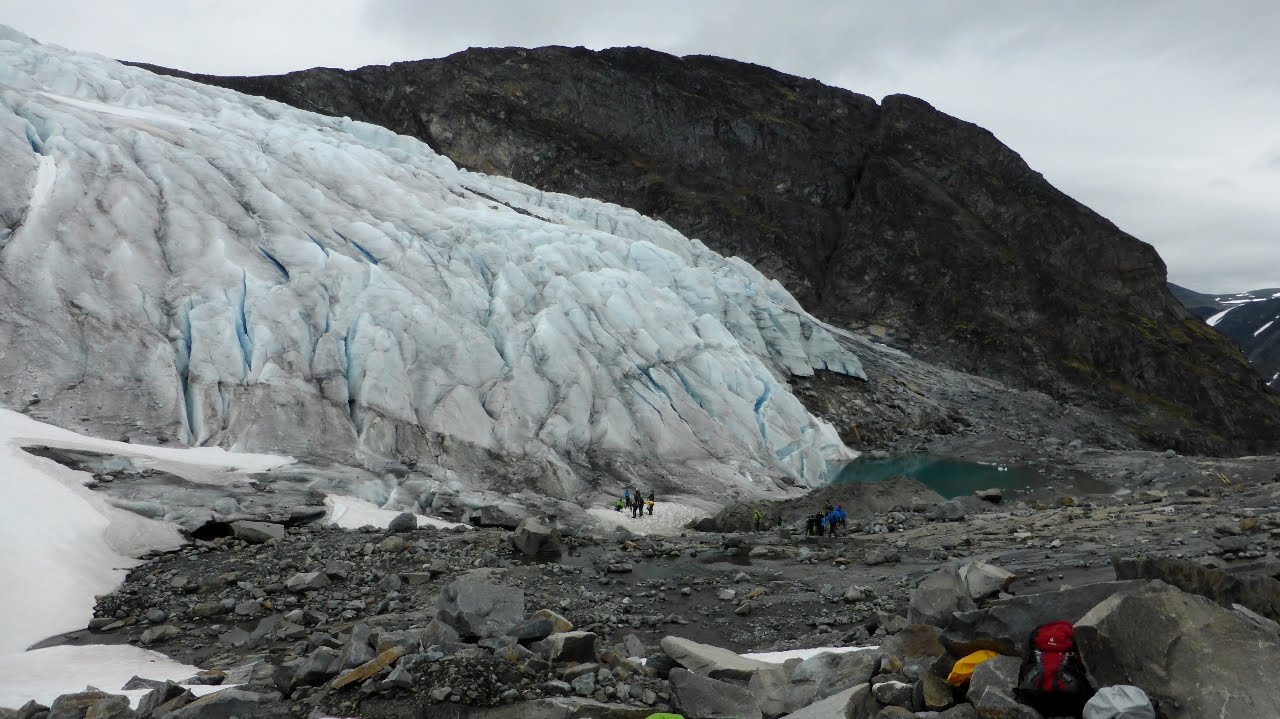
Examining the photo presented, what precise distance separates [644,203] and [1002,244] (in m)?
37.1

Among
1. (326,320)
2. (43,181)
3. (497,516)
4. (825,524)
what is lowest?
(497,516)

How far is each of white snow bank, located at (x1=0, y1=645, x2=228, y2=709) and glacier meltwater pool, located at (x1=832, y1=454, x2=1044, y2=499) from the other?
28.2 meters

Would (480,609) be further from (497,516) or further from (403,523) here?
(497,516)

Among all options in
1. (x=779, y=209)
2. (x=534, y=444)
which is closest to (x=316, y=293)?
(x=534, y=444)

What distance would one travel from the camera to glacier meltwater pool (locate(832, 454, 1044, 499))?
114 feet

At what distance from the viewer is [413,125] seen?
8162cm

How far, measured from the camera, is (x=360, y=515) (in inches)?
719

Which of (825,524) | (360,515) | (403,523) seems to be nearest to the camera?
(403,523)

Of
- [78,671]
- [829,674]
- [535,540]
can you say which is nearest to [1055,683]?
[829,674]

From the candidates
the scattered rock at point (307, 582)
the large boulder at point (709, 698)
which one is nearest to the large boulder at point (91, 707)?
the scattered rock at point (307, 582)

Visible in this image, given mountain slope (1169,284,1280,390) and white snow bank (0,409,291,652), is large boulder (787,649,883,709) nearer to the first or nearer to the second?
white snow bank (0,409,291,652)

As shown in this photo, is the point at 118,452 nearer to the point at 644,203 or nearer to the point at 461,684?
the point at 461,684

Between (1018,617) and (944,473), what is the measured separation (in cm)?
3481

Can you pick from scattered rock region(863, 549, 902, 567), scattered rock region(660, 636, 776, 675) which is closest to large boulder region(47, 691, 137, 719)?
scattered rock region(660, 636, 776, 675)
